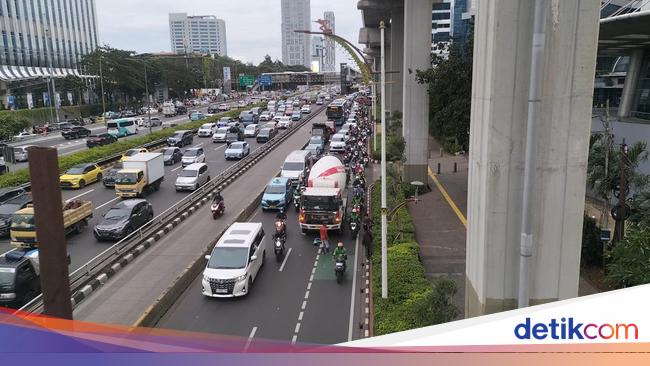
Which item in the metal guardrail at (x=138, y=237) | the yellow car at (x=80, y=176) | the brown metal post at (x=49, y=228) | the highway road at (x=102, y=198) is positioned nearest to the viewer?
the brown metal post at (x=49, y=228)

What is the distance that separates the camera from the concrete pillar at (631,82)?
112 feet

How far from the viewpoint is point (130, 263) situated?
17906mm

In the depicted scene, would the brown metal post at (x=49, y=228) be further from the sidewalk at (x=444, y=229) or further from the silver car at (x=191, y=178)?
the silver car at (x=191, y=178)

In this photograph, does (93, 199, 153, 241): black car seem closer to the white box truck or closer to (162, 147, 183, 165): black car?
the white box truck

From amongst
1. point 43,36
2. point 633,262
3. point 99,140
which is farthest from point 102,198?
point 43,36

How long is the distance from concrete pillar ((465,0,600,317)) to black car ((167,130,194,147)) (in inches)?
1551

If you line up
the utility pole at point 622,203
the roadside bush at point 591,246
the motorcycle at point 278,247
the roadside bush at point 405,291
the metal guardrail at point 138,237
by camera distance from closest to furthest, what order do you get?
the roadside bush at point 405,291 → the utility pole at point 622,203 → the metal guardrail at point 138,237 → the roadside bush at point 591,246 → the motorcycle at point 278,247

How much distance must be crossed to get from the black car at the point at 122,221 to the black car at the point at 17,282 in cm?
494

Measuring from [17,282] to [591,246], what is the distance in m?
17.3

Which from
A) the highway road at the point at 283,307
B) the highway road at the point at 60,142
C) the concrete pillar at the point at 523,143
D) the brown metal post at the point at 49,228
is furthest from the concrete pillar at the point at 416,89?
the highway road at the point at 60,142

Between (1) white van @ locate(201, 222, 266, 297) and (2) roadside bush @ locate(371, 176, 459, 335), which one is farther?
(1) white van @ locate(201, 222, 266, 297)

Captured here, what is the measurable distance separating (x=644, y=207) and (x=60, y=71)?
94093 millimetres

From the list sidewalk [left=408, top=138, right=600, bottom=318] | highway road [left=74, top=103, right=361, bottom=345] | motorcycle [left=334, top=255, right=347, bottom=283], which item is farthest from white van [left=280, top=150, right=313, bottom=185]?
motorcycle [left=334, top=255, right=347, bottom=283]

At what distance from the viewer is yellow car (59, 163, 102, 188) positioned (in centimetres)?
2953
